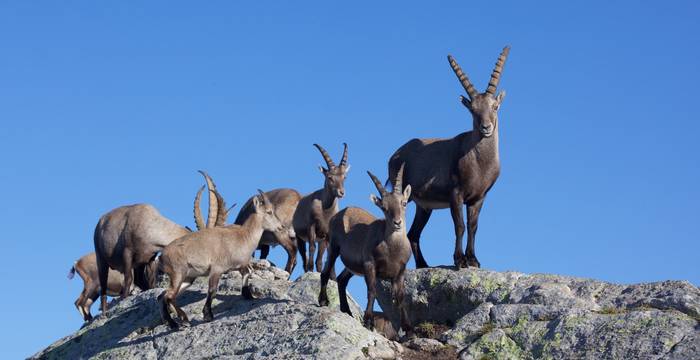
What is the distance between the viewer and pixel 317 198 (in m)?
25.5

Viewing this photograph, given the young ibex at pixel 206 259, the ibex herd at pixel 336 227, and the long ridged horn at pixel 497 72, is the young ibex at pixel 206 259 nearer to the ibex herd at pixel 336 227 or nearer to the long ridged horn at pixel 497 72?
the ibex herd at pixel 336 227

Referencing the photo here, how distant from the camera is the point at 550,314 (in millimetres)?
16359

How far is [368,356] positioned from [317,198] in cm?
1038

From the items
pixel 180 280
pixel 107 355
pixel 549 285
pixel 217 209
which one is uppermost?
pixel 217 209

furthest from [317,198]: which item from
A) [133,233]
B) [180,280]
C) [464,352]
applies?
[464,352]

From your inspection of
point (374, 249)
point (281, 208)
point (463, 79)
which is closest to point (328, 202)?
point (281, 208)

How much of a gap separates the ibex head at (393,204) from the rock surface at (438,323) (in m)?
1.65

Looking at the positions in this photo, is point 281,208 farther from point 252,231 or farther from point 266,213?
point 252,231

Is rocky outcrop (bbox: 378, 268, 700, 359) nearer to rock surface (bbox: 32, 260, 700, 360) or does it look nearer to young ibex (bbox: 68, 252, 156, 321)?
rock surface (bbox: 32, 260, 700, 360)

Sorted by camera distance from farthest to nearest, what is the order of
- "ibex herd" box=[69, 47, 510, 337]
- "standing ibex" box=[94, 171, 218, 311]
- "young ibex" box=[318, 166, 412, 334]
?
"standing ibex" box=[94, 171, 218, 311]
"ibex herd" box=[69, 47, 510, 337]
"young ibex" box=[318, 166, 412, 334]

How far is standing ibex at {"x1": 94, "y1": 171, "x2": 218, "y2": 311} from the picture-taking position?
22.5m

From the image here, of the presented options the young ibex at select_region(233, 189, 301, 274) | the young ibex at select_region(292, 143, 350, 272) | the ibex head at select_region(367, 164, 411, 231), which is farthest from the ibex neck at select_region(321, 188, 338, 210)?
the ibex head at select_region(367, 164, 411, 231)

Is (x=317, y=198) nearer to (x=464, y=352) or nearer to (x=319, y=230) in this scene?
(x=319, y=230)

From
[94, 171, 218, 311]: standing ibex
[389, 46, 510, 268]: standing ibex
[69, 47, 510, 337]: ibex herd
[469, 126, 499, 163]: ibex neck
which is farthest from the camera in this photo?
[94, 171, 218, 311]: standing ibex
